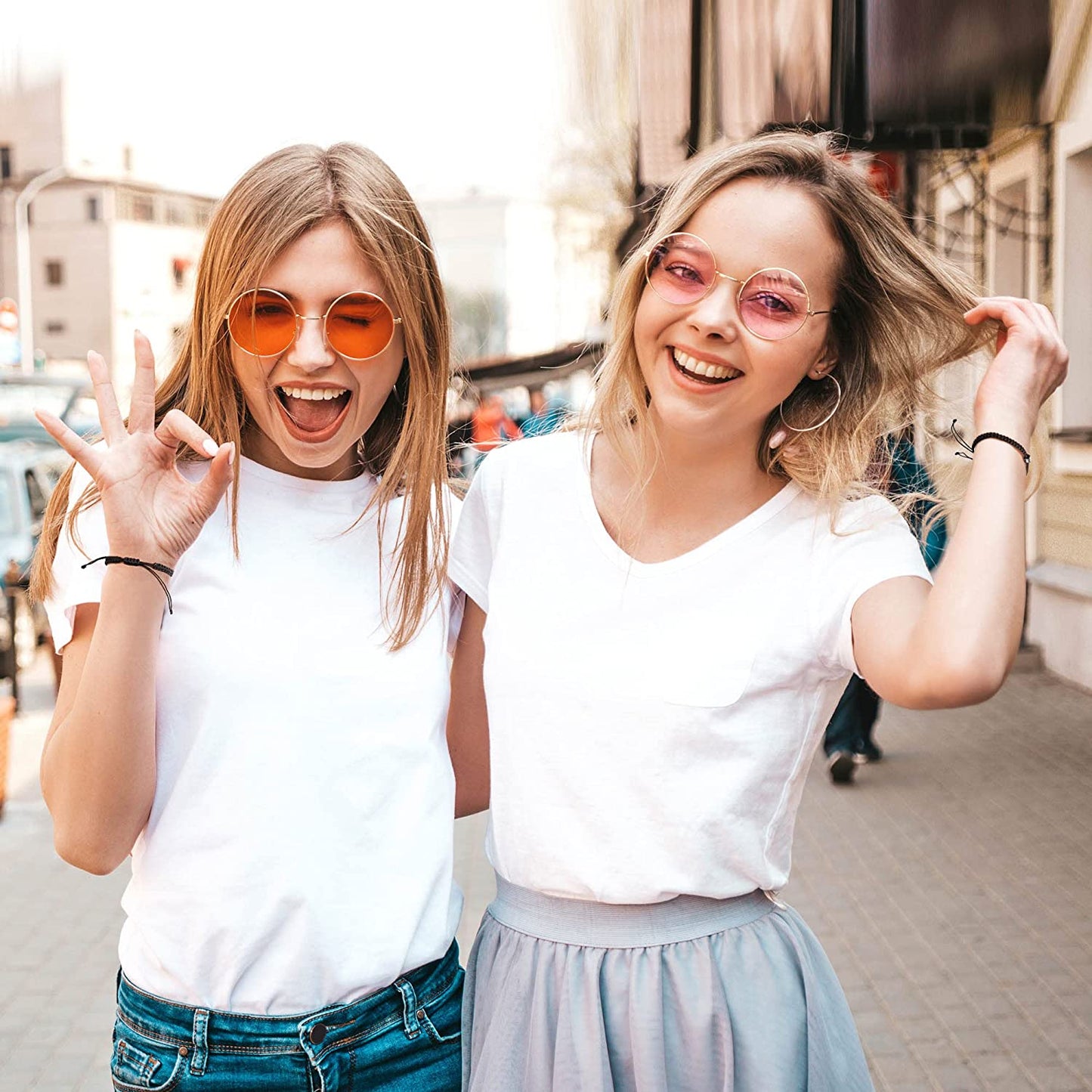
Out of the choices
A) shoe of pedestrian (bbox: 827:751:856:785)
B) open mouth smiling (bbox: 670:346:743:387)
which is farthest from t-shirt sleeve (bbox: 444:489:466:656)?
shoe of pedestrian (bbox: 827:751:856:785)

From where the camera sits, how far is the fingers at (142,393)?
1.72 meters

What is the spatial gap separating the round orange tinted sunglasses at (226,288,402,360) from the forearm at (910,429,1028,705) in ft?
2.83

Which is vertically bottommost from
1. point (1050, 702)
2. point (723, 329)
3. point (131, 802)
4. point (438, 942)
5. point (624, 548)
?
point (1050, 702)

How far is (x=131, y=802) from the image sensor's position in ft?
5.75

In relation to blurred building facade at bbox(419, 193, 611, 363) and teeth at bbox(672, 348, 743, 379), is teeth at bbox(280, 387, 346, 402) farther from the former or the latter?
teeth at bbox(672, 348, 743, 379)

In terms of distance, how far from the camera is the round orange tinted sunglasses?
74.3 inches

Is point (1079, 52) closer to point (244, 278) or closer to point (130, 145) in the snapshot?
point (244, 278)

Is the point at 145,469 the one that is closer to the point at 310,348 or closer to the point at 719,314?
the point at 310,348

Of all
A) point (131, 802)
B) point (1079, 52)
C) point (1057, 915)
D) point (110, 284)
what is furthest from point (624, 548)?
point (110, 284)

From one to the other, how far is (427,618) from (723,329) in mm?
613

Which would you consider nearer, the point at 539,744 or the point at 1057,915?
the point at 539,744

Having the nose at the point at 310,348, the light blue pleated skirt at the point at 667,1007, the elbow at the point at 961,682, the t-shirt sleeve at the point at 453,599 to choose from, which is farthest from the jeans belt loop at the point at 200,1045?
the elbow at the point at 961,682

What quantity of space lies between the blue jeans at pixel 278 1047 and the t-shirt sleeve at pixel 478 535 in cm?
59

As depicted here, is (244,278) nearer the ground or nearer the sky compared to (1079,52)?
nearer the ground
